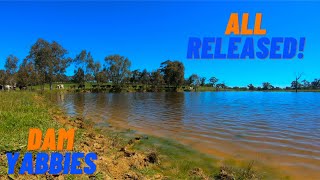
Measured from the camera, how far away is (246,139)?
1216 cm

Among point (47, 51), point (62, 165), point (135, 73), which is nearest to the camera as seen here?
point (62, 165)

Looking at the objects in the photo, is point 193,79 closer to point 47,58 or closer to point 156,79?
point 156,79

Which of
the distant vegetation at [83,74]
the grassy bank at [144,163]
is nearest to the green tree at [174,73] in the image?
the distant vegetation at [83,74]

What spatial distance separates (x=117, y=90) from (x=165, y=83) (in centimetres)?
3483

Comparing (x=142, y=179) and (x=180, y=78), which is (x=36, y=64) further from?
(x=142, y=179)

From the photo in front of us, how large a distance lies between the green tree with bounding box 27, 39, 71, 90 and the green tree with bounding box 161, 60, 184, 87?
5846 centimetres

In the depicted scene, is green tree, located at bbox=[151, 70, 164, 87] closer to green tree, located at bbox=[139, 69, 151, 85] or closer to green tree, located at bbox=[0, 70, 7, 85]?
green tree, located at bbox=[139, 69, 151, 85]

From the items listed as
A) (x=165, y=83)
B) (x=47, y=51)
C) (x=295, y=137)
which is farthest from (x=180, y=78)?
(x=295, y=137)

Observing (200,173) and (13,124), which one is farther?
(13,124)

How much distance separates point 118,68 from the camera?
110 meters

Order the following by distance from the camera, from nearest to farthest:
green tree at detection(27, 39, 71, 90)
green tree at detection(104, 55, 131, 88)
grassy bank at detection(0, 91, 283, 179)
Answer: grassy bank at detection(0, 91, 283, 179), green tree at detection(27, 39, 71, 90), green tree at detection(104, 55, 131, 88)

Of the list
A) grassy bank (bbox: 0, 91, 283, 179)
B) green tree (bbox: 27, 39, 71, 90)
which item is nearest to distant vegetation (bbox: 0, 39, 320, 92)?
green tree (bbox: 27, 39, 71, 90)

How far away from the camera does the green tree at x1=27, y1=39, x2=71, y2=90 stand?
80.2 metres

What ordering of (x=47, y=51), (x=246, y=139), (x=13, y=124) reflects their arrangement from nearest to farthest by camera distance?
→ (x=13, y=124) < (x=246, y=139) < (x=47, y=51)
